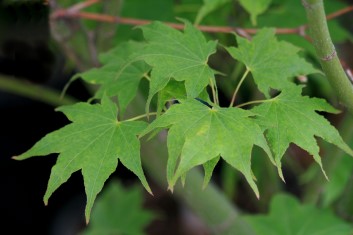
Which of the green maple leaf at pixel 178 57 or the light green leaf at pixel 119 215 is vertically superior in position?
the green maple leaf at pixel 178 57

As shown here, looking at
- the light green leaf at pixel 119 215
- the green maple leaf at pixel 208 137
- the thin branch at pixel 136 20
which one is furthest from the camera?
the light green leaf at pixel 119 215

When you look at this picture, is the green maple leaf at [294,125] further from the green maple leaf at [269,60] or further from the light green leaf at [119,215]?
the light green leaf at [119,215]

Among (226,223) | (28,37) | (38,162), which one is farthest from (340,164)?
(38,162)

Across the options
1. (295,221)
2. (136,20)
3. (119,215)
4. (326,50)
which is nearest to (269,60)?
(326,50)

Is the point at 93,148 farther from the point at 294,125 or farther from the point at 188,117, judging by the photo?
the point at 294,125

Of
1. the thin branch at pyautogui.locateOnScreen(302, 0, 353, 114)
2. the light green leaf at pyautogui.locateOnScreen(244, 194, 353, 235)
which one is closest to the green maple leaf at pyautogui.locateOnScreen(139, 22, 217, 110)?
the thin branch at pyautogui.locateOnScreen(302, 0, 353, 114)

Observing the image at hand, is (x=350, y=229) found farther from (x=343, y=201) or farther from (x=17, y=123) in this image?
(x=17, y=123)

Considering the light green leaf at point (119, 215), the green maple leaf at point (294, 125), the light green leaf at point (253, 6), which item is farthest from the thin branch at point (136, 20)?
the light green leaf at point (119, 215)

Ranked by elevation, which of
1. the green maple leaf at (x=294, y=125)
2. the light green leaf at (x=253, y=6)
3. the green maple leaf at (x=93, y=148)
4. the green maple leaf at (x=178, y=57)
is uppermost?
the green maple leaf at (x=178, y=57)
